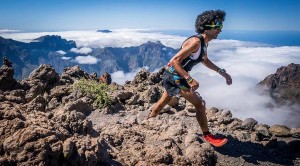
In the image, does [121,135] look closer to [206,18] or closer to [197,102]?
[197,102]

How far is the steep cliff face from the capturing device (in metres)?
150

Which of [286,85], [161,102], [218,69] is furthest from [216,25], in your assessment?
[286,85]

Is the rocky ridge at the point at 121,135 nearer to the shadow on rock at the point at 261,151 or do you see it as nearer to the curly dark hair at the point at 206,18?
the shadow on rock at the point at 261,151

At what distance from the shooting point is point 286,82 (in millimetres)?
153625

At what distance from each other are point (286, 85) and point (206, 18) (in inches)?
6399

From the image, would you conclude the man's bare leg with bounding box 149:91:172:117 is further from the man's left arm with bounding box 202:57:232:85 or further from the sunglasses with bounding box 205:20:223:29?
the sunglasses with bounding box 205:20:223:29

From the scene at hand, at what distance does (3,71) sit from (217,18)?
9605 millimetres

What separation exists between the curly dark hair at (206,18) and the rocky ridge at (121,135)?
2558 mm

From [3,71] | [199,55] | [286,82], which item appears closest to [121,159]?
[199,55]

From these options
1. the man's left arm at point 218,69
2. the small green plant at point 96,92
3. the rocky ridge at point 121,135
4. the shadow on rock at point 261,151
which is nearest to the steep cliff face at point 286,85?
the rocky ridge at point 121,135

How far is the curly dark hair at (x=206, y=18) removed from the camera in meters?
6.87

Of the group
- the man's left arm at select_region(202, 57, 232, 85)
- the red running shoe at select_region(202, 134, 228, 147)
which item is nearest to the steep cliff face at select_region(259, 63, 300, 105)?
the man's left arm at select_region(202, 57, 232, 85)

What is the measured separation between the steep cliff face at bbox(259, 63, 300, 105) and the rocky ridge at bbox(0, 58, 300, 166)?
152 meters

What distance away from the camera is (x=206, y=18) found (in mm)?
6891
